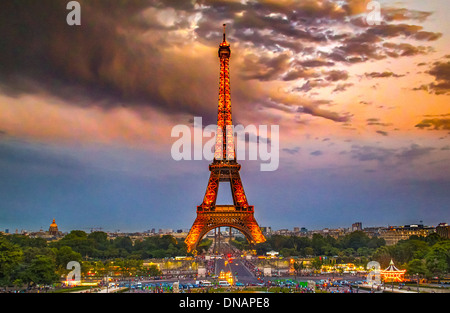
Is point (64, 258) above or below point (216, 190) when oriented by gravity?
below

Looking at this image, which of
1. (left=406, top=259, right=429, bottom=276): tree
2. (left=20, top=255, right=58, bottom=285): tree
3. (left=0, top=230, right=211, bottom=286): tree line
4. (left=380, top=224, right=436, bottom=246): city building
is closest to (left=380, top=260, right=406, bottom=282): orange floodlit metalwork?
(left=406, top=259, right=429, bottom=276): tree

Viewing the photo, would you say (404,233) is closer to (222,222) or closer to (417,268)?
(222,222)

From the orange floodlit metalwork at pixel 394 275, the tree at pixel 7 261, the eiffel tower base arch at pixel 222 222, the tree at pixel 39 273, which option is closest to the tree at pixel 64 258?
the tree at pixel 7 261

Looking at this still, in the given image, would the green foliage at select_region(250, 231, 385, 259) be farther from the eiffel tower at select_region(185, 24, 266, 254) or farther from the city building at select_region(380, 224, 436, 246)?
the eiffel tower at select_region(185, 24, 266, 254)

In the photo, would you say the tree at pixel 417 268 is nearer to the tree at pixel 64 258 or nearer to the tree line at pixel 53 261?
the tree line at pixel 53 261

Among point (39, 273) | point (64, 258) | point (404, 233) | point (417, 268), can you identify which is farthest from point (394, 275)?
point (404, 233)

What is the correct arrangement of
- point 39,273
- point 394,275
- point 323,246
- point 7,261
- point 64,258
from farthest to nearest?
point 323,246, point 64,258, point 394,275, point 39,273, point 7,261
